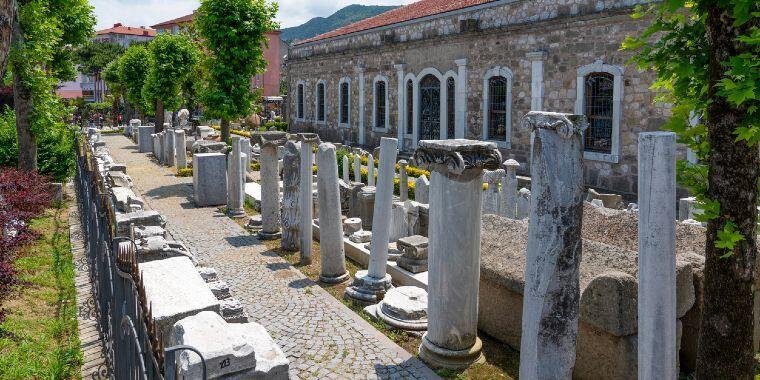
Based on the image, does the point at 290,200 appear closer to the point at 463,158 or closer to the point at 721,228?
the point at 463,158

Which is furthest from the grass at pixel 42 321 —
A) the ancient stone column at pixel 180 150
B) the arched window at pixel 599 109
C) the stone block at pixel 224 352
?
the arched window at pixel 599 109

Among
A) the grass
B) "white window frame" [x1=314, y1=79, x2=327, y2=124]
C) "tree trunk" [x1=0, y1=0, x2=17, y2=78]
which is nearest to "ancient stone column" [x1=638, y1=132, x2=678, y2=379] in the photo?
"tree trunk" [x1=0, y1=0, x2=17, y2=78]

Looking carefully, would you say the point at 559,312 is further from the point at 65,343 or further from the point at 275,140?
the point at 275,140

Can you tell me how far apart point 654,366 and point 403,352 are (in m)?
2.80

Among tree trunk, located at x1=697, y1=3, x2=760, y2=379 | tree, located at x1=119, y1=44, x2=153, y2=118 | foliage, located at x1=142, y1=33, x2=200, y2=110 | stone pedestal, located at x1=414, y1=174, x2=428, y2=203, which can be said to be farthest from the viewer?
tree, located at x1=119, y1=44, x2=153, y2=118

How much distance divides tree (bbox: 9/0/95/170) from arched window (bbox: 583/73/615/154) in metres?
12.3

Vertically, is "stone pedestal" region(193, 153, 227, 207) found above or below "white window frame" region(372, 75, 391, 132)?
below

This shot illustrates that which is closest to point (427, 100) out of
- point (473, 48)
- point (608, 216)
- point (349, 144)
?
point (473, 48)

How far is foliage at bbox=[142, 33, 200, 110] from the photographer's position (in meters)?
31.4

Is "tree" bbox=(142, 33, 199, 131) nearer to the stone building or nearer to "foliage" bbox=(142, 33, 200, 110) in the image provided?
"foliage" bbox=(142, 33, 200, 110)

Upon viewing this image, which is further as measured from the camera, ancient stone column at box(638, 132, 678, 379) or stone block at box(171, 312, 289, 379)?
ancient stone column at box(638, 132, 678, 379)

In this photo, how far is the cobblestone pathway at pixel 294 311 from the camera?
5.89 metres

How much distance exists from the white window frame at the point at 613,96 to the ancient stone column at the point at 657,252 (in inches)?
447

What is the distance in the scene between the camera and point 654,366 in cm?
388
